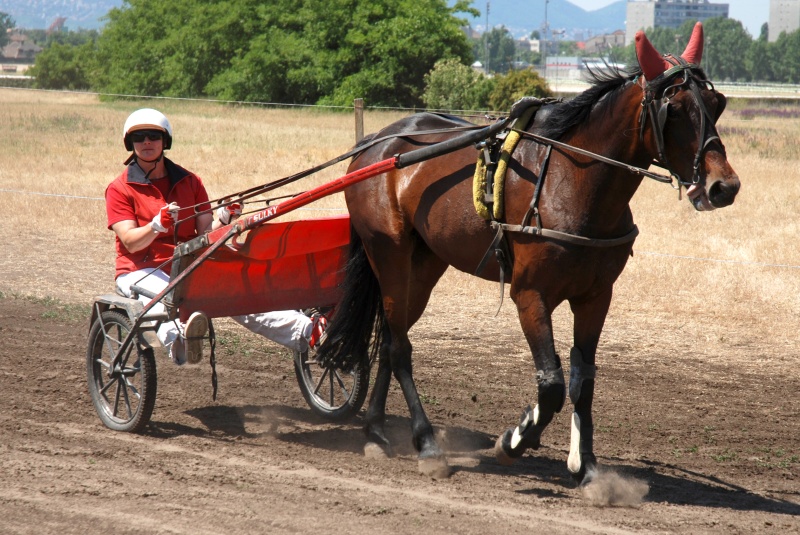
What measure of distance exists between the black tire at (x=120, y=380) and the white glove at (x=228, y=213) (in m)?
0.77

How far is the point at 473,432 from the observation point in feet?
17.5

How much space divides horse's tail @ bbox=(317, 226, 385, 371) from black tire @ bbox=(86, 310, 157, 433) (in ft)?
3.20

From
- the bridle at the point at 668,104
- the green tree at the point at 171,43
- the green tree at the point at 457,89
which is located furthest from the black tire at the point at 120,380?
the green tree at the point at 171,43

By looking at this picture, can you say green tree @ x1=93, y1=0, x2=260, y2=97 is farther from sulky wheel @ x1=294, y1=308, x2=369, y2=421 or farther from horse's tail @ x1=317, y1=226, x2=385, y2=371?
horse's tail @ x1=317, y1=226, x2=385, y2=371

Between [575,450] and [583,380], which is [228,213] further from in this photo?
[575,450]

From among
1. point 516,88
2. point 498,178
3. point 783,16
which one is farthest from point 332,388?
point 783,16

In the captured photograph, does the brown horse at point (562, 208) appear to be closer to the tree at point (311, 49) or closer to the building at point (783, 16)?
A: the tree at point (311, 49)

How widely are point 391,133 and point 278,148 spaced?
1573 cm

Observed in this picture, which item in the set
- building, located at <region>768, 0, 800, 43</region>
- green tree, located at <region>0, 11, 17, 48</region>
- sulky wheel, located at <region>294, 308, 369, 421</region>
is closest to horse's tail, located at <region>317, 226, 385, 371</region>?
sulky wheel, located at <region>294, 308, 369, 421</region>

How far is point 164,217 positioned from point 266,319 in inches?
34.6

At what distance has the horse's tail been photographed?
527cm

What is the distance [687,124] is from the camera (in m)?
3.70

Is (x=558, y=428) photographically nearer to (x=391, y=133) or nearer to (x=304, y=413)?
(x=304, y=413)

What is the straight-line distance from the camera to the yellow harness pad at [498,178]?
4.23 metres
